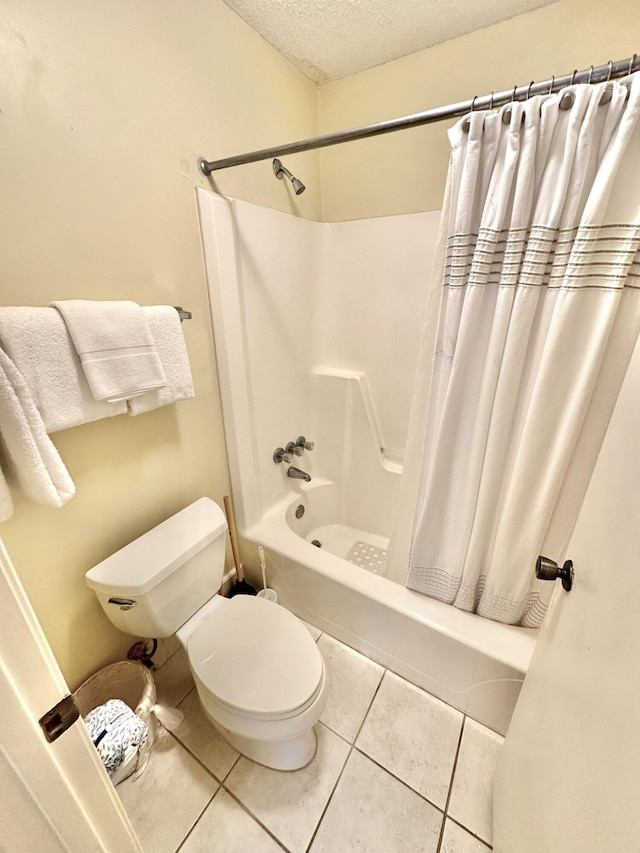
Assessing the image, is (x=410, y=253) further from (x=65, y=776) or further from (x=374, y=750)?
(x=374, y=750)

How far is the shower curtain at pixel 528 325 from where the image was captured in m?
0.81

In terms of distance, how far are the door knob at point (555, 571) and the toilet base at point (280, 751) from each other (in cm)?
89

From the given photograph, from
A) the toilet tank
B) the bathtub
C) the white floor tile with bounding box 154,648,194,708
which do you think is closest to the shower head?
the toilet tank

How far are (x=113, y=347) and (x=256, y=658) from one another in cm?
99

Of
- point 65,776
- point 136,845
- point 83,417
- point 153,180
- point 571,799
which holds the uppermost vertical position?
point 153,180

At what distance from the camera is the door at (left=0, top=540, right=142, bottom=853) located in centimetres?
34

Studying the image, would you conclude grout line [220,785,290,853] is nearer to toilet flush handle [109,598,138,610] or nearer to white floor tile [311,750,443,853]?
white floor tile [311,750,443,853]

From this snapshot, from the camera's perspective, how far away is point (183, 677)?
133 centimetres

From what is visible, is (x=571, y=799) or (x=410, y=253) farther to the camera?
(x=410, y=253)

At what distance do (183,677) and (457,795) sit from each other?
1.02 metres

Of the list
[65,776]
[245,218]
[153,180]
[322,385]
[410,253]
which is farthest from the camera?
[322,385]

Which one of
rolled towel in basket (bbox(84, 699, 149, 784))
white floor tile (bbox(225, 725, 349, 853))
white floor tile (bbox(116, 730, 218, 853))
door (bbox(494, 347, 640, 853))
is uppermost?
door (bbox(494, 347, 640, 853))

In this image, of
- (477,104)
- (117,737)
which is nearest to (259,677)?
(117,737)

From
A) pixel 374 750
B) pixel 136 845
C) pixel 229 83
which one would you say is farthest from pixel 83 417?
pixel 374 750
